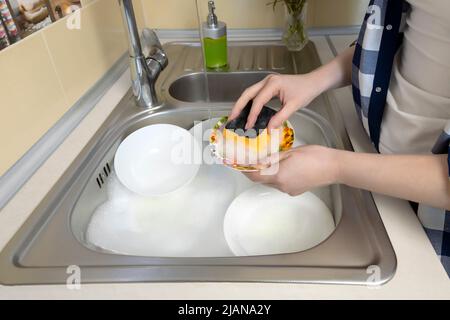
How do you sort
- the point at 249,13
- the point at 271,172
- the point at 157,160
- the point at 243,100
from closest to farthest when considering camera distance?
the point at 271,172
the point at 243,100
the point at 157,160
the point at 249,13

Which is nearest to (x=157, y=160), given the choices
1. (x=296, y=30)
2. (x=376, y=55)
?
(x=376, y=55)

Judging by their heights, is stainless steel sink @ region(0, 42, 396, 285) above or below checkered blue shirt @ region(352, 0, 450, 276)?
below

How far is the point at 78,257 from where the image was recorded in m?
0.47

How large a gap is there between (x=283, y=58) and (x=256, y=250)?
68 cm

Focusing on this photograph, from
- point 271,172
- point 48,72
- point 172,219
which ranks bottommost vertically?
point 172,219

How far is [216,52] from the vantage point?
3.18 ft

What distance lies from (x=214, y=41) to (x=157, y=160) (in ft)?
1.35

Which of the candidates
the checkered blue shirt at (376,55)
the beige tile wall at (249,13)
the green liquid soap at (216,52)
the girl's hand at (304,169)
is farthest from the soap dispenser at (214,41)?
the girl's hand at (304,169)

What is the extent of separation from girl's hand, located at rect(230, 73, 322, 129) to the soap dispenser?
1.15ft

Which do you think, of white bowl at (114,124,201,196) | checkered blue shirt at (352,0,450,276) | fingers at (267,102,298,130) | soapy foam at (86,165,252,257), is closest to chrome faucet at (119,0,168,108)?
white bowl at (114,124,201,196)

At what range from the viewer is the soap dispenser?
92 cm

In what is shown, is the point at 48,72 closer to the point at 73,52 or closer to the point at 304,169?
the point at 73,52

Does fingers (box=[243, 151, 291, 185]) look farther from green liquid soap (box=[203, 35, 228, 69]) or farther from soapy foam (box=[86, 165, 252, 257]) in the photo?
green liquid soap (box=[203, 35, 228, 69])

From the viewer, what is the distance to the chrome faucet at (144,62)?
2.39ft
